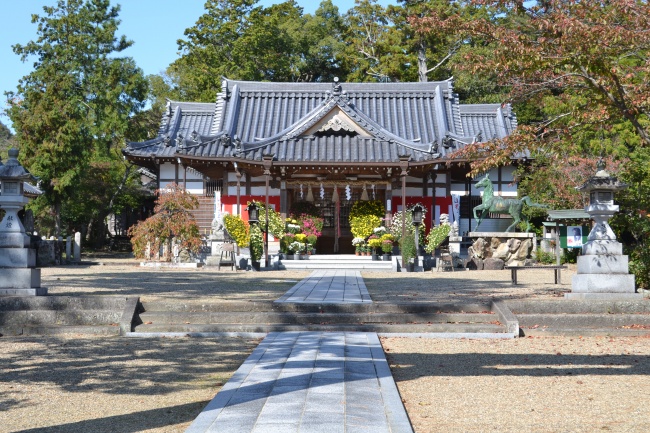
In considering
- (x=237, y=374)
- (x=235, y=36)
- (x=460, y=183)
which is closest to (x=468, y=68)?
(x=237, y=374)

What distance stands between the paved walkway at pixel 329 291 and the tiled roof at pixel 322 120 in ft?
27.9

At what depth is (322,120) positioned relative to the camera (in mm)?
27219

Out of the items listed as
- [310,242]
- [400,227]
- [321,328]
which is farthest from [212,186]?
[321,328]

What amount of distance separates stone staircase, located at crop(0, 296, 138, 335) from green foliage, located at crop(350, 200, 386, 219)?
15977mm

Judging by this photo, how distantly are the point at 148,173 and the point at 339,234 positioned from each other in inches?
439

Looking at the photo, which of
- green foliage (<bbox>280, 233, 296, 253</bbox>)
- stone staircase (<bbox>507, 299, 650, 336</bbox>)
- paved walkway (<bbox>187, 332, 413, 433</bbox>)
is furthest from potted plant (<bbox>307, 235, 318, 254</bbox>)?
paved walkway (<bbox>187, 332, 413, 433</bbox>)

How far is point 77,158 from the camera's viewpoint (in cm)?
2908

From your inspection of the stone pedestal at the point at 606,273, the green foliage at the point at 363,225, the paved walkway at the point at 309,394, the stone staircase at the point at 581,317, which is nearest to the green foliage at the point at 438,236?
the green foliage at the point at 363,225

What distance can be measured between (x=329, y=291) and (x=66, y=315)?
5117 mm

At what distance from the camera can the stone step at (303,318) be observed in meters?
11.0

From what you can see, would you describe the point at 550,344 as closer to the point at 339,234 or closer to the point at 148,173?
the point at 339,234

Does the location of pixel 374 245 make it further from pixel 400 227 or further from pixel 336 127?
pixel 336 127

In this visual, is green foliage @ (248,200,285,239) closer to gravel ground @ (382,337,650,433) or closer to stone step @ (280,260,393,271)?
stone step @ (280,260,393,271)

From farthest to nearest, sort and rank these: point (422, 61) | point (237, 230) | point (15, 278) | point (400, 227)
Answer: point (422, 61) < point (400, 227) < point (237, 230) < point (15, 278)
